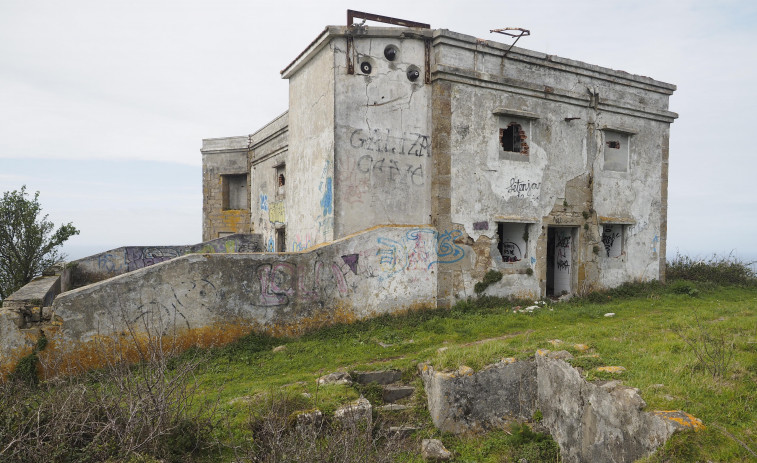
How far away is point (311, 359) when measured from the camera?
7.54 metres

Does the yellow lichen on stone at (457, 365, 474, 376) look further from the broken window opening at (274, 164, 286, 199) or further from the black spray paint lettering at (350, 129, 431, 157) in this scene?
the broken window opening at (274, 164, 286, 199)

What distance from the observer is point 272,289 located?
845 centimetres

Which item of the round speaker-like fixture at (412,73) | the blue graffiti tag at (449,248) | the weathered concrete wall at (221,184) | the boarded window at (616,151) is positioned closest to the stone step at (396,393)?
the blue graffiti tag at (449,248)

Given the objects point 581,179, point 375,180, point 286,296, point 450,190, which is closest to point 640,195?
point 581,179

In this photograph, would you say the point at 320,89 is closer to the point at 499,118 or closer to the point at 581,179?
the point at 499,118

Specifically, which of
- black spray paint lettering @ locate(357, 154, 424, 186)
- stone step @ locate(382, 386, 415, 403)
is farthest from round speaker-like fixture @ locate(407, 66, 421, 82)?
stone step @ locate(382, 386, 415, 403)

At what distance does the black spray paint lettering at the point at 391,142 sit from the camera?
1018cm

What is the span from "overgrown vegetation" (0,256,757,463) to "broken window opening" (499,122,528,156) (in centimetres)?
425

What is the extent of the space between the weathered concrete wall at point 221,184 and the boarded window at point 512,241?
1096 centimetres

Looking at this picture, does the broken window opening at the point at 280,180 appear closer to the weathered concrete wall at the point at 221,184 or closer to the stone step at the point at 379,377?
the weathered concrete wall at the point at 221,184

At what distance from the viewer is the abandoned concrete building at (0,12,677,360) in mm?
8008

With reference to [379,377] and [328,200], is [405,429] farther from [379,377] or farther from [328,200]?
[328,200]

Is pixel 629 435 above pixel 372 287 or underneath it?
underneath

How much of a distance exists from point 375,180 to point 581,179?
20.0 feet
